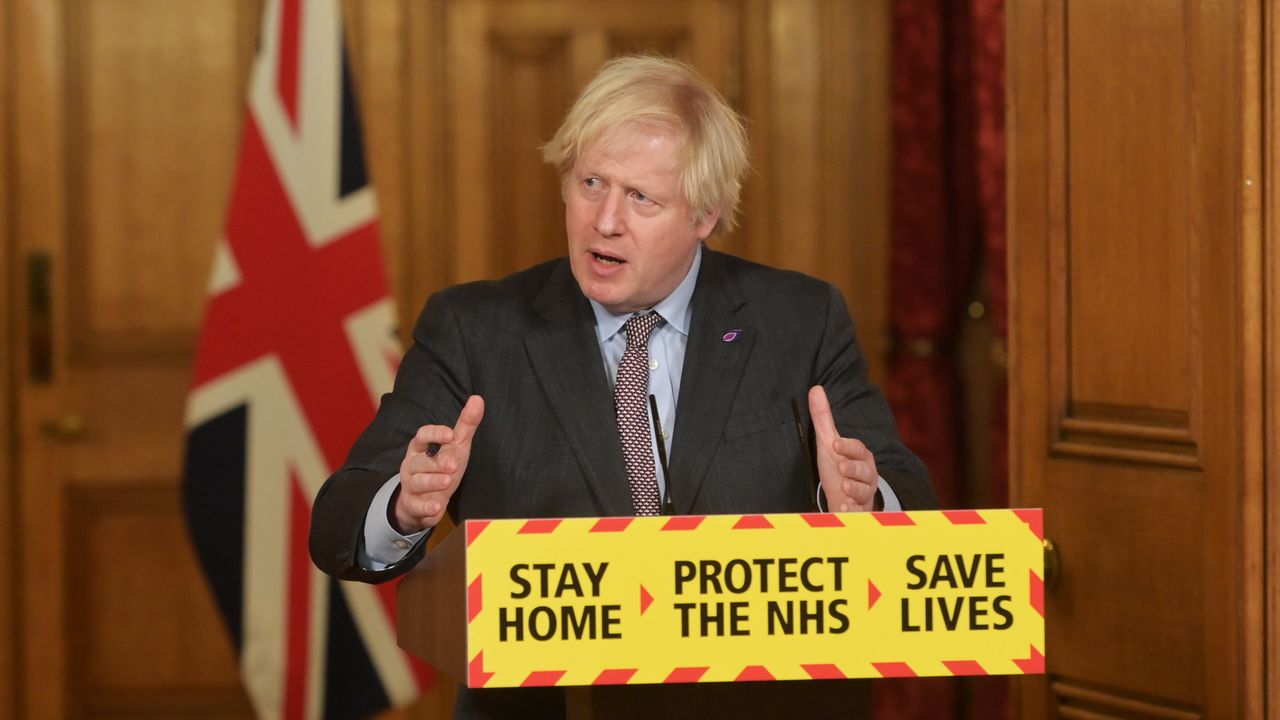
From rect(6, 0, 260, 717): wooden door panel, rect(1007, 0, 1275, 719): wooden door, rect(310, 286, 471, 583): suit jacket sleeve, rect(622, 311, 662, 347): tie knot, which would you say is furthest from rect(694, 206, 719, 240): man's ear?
rect(6, 0, 260, 717): wooden door panel

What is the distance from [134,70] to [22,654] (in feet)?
5.11

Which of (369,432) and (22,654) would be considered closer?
(369,432)

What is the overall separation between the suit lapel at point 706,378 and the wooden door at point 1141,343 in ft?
2.21

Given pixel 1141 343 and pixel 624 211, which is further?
pixel 1141 343

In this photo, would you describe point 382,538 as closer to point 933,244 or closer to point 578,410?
point 578,410

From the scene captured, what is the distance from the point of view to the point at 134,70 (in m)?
4.00

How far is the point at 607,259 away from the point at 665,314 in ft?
0.41

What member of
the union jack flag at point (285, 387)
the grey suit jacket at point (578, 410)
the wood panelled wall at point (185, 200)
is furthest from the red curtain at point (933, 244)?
the grey suit jacket at point (578, 410)

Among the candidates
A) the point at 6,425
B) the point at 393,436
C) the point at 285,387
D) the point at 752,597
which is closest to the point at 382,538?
the point at 393,436

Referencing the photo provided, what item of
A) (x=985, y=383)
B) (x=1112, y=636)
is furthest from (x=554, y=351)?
(x=985, y=383)

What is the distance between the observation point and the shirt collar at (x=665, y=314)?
1.99 meters

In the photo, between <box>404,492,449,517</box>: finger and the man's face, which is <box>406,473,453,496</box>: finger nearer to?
<box>404,492,449,517</box>: finger

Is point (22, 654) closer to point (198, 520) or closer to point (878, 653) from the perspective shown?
point (198, 520)

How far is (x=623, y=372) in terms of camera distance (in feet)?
6.34
